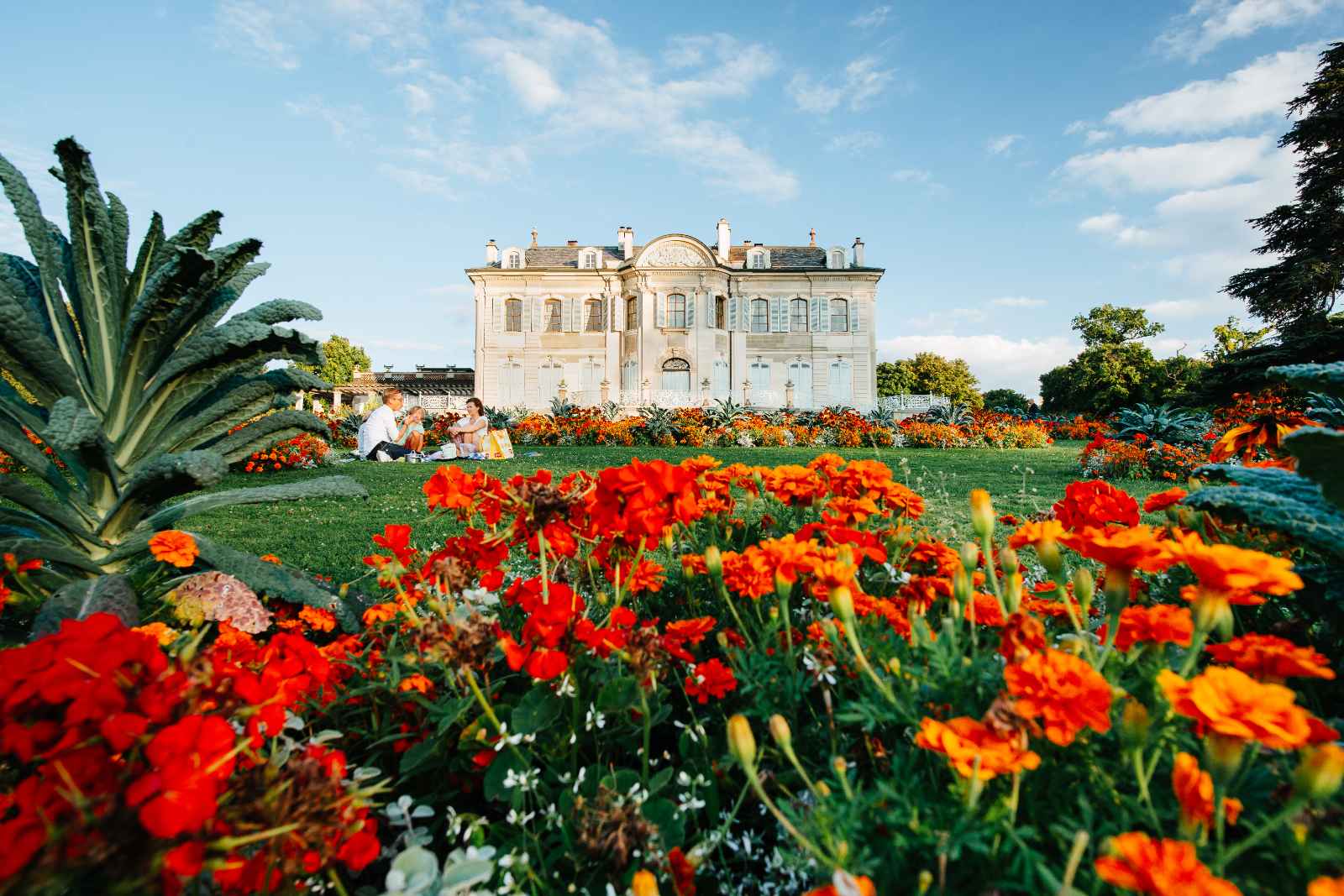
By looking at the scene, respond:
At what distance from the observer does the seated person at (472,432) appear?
37.3ft

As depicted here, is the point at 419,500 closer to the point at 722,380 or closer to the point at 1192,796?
the point at 1192,796

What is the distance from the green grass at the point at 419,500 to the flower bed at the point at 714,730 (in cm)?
93

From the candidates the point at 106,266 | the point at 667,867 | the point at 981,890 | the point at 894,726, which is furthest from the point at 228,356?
the point at 981,890

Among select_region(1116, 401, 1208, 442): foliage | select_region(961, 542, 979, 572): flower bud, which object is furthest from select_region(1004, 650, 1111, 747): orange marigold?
select_region(1116, 401, 1208, 442): foliage

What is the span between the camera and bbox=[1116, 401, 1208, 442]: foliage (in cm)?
1016

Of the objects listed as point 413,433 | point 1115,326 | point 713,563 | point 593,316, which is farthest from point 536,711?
point 1115,326

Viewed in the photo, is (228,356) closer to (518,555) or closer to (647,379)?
(518,555)

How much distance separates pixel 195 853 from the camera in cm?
62

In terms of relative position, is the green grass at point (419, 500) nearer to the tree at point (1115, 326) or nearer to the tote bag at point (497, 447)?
the tote bag at point (497, 447)

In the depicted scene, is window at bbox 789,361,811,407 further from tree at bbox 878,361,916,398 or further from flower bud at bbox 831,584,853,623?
flower bud at bbox 831,584,853,623

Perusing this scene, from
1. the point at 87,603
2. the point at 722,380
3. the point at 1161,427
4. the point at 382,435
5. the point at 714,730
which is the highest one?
the point at 722,380

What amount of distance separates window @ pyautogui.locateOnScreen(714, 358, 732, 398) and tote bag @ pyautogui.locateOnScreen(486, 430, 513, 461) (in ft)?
58.3

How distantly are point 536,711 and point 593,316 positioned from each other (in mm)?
29959

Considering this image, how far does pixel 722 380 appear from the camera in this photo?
28.9 meters
